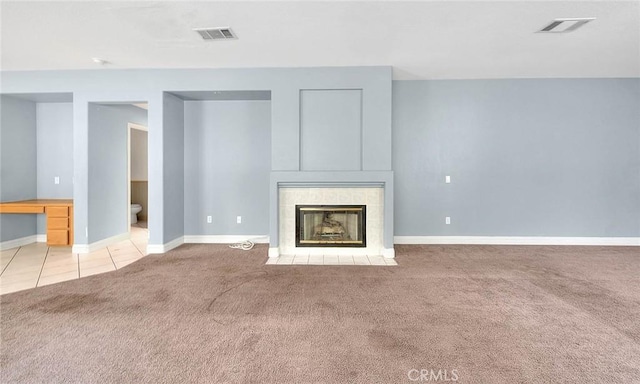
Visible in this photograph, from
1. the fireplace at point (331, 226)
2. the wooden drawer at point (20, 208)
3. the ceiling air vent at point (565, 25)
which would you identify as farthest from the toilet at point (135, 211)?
the ceiling air vent at point (565, 25)

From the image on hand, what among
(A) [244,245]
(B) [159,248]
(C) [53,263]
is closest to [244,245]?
(A) [244,245]

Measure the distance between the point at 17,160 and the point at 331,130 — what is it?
4919 millimetres

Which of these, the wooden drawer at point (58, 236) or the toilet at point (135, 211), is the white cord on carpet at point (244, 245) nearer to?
the wooden drawer at point (58, 236)

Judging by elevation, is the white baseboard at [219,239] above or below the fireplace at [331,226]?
below

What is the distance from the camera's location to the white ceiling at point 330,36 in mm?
2766

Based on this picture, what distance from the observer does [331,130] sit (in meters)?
4.33

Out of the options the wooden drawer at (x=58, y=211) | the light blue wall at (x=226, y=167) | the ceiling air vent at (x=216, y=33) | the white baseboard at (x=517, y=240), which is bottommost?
the white baseboard at (x=517, y=240)

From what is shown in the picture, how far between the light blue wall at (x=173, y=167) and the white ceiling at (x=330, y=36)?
73 centimetres

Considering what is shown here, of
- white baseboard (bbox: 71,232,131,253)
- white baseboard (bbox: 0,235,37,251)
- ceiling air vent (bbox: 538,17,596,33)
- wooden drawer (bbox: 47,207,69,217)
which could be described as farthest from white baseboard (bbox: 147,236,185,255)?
ceiling air vent (bbox: 538,17,596,33)

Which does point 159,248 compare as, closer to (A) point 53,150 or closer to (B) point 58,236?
(B) point 58,236

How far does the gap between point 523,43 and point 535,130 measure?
1.94 m

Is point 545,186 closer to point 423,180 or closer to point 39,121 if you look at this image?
point 423,180

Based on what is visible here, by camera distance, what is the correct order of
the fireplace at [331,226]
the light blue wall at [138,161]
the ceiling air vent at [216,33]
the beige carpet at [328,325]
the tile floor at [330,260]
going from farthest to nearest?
the light blue wall at [138,161] < the fireplace at [331,226] < the tile floor at [330,260] < the ceiling air vent at [216,33] < the beige carpet at [328,325]

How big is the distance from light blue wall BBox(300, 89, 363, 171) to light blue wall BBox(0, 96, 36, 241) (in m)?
4.47
